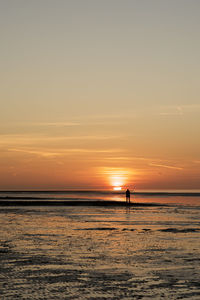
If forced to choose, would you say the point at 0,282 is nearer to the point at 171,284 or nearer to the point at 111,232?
the point at 171,284

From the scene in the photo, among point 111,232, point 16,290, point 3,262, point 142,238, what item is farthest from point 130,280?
point 111,232

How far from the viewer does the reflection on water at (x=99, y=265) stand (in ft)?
41.9

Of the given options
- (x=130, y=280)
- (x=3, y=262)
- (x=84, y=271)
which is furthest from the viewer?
(x=3, y=262)

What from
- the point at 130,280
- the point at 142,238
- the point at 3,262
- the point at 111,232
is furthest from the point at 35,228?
the point at 130,280

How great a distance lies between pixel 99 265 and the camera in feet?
55.6

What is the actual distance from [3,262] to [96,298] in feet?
21.8

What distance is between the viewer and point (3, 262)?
17266 mm

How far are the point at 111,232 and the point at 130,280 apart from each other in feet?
47.9

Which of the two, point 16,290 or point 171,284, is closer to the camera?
point 16,290

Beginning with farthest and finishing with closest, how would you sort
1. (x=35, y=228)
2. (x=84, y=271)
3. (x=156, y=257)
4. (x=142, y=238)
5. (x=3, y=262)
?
(x=35, y=228) → (x=142, y=238) → (x=156, y=257) → (x=3, y=262) → (x=84, y=271)

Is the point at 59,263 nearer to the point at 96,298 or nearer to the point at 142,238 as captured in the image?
the point at 96,298

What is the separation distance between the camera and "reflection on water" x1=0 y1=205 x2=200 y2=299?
41.9 feet

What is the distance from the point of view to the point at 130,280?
1429 centimetres

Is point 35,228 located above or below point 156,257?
above
